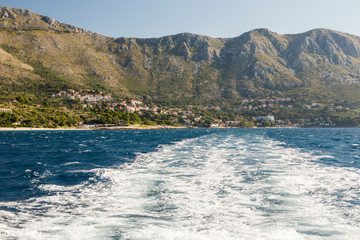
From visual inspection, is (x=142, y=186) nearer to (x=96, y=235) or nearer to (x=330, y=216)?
(x=96, y=235)

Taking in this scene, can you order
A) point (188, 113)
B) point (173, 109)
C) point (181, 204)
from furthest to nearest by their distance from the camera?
point (173, 109) < point (188, 113) < point (181, 204)

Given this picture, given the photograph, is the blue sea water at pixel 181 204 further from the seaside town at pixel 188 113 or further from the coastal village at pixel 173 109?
the coastal village at pixel 173 109

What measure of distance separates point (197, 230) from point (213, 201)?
2955mm

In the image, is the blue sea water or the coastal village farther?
the coastal village

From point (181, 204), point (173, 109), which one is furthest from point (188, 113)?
point (181, 204)

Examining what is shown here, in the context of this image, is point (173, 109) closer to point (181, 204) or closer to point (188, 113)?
point (188, 113)

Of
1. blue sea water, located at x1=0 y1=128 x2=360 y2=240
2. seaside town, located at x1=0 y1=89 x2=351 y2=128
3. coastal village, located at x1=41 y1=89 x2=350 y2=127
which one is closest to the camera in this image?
blue sea water, located at x1=0 y1=128 x2=360 y2=240

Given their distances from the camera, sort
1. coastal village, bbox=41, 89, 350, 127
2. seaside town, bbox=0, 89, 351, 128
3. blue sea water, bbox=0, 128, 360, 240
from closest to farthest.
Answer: blue sea water, bbox=0, 128, 360, 240 → seaside town, bbox=0, 89, 351, 128 → coastal village, bbox=41, 89, 350, 127

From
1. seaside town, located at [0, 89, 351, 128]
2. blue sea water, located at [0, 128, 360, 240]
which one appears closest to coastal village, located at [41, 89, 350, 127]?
seaside town, located at [0, 89, 351, 128]

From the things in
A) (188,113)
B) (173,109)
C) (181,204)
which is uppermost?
Answer: (173,109)

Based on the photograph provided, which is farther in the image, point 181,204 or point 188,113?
point 188,113

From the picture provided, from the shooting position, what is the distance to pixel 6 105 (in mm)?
100188

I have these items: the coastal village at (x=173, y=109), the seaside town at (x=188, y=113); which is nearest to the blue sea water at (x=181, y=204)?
the seaside town at (x=188, y=113)

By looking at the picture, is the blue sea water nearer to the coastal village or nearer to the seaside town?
the seaside town
